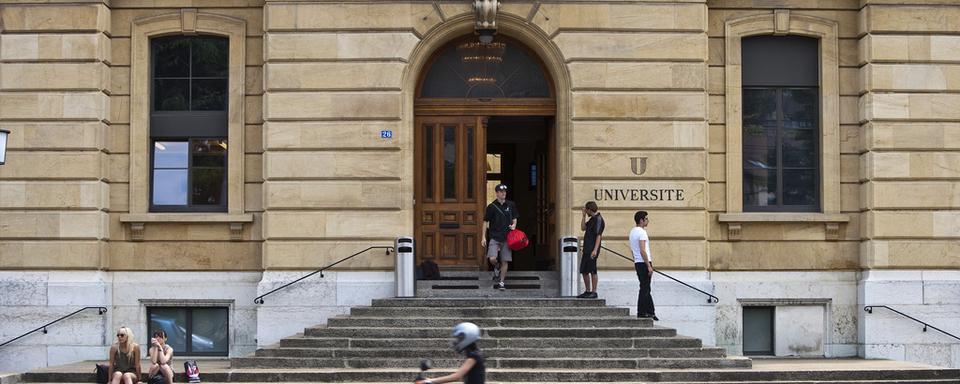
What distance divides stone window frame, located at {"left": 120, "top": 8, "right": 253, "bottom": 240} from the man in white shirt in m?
7.15

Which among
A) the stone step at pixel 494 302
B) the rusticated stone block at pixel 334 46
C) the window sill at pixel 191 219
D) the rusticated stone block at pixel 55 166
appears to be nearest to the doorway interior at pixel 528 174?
the rusticated stone block at pixel 334 46

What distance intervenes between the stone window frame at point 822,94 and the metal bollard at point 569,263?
3.08 metres

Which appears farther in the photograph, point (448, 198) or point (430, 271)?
point (448, 198)

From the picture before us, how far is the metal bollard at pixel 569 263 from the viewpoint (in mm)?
24812

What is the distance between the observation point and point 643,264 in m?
23.4

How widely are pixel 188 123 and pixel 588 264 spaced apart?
780 cm

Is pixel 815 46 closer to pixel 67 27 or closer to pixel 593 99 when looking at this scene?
pixel 593 99

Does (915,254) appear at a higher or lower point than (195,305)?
higher

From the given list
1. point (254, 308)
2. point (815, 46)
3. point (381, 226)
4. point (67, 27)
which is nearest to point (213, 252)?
point (254, 308)

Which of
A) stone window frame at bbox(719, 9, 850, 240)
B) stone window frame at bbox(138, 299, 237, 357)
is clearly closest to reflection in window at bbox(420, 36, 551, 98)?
stone window frame at bbox(719, 9, 850, 240)

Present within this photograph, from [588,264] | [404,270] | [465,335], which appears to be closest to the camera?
[465,335]

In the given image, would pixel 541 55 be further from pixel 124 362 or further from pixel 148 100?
pixel 124 362

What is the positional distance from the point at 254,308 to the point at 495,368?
5847 millimetres

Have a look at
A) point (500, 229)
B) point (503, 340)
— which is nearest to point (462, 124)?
point (500, 229)
